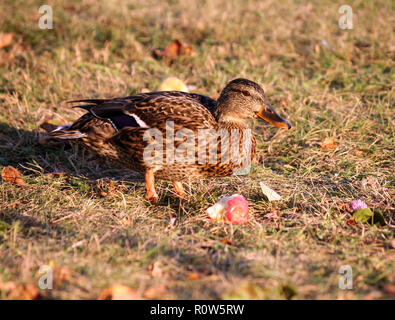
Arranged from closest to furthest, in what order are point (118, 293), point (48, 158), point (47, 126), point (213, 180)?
point (118, 293) → point (213, 180) → point (48, 158) → point (47, 126)

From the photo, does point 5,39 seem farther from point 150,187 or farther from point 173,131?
point 173,131

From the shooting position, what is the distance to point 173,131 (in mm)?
3205

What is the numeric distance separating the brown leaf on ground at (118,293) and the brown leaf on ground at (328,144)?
2.49 metres

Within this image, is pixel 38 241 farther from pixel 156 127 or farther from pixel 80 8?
pixel 80 8

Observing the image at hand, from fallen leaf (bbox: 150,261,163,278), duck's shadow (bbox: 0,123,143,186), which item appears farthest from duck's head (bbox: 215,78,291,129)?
fallen leaf (bbox: 150,261,163,278)

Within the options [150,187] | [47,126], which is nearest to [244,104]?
[150,187]

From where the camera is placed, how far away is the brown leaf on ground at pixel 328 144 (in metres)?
4.09

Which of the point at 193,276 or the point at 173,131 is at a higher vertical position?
the point at 173,131

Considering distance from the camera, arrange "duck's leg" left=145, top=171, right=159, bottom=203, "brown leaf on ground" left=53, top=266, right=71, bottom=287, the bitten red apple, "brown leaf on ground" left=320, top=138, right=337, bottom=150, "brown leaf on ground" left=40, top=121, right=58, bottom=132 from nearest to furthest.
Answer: "brown leaf on ground" left=53, top=266, right=71, bottom=287, the bitten red apple, "duck's leg" left=145, top=171, right=159, bottom=203, "brown leaf on ground" left=320, top=138, right=337, bottom=150, "brown leaf on ground" left=40, top=121, right=58, bottom=132

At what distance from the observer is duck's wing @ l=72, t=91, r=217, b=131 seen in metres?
3.27

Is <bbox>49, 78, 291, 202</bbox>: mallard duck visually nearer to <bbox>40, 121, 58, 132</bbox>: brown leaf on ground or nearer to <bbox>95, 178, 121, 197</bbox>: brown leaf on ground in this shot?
<bbox>95, 178, 121, 197</bbox>: brown leaf on ground

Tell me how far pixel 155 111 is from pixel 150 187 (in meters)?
0.57

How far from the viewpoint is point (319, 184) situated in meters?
3.57

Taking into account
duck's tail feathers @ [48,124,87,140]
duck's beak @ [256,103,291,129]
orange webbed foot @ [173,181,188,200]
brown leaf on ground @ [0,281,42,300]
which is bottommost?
orange webbed foot @ [173,181,188,200]
